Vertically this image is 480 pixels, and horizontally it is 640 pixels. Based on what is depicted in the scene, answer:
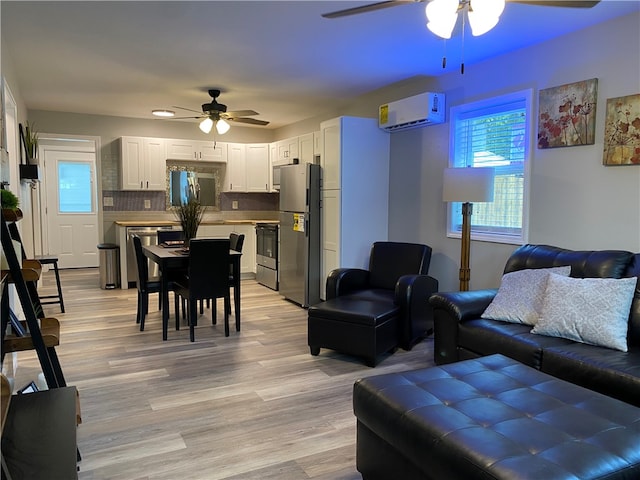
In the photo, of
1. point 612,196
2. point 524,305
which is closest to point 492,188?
point 612,196

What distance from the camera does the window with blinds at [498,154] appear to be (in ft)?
12.5

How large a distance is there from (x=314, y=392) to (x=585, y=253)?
199cm

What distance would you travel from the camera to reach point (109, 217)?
277 inches

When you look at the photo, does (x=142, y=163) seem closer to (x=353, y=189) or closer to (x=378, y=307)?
(x=353, y=189)

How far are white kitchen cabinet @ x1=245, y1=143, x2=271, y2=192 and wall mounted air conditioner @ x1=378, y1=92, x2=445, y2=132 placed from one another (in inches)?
119

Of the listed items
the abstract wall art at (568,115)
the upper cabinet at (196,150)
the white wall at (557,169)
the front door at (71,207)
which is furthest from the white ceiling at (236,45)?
the front door at (71,207)

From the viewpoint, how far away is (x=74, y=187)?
27.6ft

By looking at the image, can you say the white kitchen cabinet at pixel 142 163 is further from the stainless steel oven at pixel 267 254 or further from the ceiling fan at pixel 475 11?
the ceiling fan at pixel 475 11

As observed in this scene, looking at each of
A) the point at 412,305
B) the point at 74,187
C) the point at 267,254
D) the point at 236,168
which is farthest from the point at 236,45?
the point at 74,187

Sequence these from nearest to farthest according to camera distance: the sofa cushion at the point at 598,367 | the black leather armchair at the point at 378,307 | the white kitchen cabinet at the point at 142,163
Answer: the sofa cushion at the point at 598,367, the black leather armchair at the point at 378,307, the white kitchen cabinet at the point at 142,163

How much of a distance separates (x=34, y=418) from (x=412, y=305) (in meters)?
2.79

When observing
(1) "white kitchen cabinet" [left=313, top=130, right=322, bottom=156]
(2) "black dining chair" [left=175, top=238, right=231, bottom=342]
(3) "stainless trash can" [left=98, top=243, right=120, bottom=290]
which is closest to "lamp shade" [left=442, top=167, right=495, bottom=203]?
(2) "black dining chair" [left=175, top=238, right=231, bottom=342]

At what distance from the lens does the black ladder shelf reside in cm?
139

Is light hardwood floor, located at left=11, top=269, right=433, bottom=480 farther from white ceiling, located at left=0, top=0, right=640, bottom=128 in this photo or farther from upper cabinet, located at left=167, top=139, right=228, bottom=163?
upper cabinet, located at left=167, top=139, right=228, bottom=163
